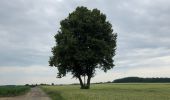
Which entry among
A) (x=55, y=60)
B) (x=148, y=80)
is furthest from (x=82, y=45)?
(x=148, y=80)

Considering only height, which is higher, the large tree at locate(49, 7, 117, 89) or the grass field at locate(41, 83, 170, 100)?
the large tree at locate(49, 7, 117, 89)

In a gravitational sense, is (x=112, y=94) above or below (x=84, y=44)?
below

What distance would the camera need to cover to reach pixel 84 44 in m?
68.9

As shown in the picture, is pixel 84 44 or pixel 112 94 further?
pixel 84 44

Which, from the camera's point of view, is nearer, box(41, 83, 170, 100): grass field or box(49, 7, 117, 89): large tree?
box(41, 83, 170, 100): grass field

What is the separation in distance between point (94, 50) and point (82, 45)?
216 cm

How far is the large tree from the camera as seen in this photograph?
67.9 metres

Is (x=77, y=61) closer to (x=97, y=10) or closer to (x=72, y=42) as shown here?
(x=72, y=42)

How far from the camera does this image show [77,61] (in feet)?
227

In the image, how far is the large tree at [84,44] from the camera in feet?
223

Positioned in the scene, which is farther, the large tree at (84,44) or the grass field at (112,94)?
the large tree at (84,44)

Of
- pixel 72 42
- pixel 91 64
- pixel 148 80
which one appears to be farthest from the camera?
pixel 148 80

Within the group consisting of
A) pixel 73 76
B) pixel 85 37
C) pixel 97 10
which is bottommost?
pixel 73 76

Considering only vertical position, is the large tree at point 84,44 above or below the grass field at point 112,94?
above
